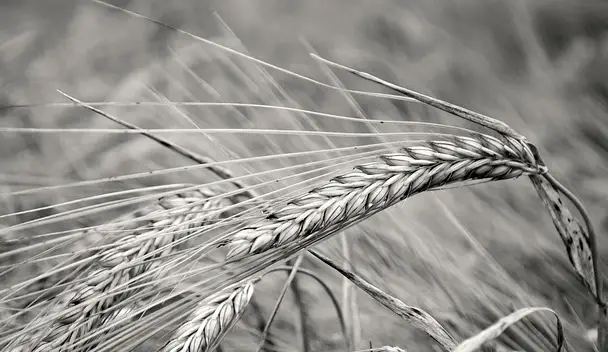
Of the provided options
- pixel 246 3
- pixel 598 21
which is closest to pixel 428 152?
pixel 598 21

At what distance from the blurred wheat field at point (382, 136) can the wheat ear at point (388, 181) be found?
0.08 feet

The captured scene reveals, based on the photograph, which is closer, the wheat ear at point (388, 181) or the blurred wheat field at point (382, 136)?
the wheat ear at point (388, 181)

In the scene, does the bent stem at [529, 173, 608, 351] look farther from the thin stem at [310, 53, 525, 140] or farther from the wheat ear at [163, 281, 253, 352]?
the wheat ear at [163, 281, 253, 352]

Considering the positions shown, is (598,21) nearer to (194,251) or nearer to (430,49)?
(430,49)

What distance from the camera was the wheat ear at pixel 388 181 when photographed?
1.11ft

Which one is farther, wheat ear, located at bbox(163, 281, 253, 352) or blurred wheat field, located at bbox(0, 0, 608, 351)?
blurred wheat field, located at bbox(0, 0, 608, 351)

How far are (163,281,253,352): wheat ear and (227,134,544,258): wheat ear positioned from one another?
101 millimetres

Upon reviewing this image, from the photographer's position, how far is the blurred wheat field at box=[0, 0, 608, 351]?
598mm

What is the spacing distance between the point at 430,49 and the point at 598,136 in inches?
11.1

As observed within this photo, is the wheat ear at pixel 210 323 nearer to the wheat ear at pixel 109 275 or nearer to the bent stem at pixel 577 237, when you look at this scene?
the wheat ear at pixel 109 275

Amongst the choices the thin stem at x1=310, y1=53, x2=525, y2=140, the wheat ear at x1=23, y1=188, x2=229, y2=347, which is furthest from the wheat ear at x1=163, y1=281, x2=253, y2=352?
the thin stem at x1=310, y1=53, x2=525, y2=140

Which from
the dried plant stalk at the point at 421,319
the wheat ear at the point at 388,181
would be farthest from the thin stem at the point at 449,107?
the dried plant stalk at the point at 421,319

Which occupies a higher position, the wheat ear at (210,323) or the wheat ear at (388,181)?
the wheat ear at (388,181)

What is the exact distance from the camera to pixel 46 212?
3.10 feet
